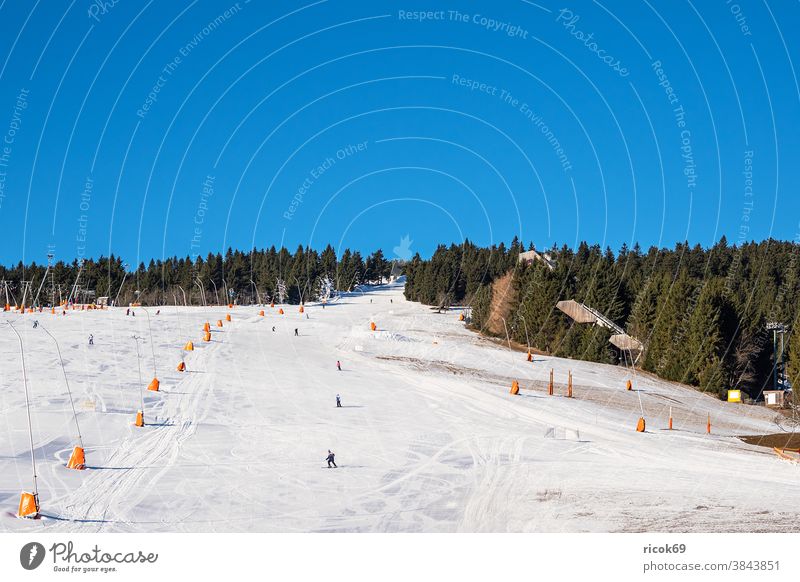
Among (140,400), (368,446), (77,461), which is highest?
(140,400)

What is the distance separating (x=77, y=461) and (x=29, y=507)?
7.71m

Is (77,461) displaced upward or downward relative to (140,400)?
downward

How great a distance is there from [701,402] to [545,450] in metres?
28.5

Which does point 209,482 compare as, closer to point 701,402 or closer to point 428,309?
point 701,402

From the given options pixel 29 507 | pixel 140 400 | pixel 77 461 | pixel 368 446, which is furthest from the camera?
pixel 140 400

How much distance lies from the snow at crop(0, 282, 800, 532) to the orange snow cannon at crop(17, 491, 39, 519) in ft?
1.22

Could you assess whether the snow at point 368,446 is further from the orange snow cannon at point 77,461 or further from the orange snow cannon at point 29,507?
the orange snow cannon at point 77,461

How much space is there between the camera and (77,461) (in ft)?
105

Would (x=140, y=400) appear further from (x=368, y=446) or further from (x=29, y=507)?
(x=29, y=507)

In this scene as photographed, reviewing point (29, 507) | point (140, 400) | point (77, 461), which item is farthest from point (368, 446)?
point (29, 507)

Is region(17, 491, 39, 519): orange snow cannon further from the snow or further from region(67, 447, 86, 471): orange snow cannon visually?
region(67, 447, 86, 471): orange snow cannon

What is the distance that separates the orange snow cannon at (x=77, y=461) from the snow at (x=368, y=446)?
53 centimetres

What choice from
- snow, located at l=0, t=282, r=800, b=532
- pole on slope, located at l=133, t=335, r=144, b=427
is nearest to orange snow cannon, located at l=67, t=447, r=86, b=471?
snow, located at l=0, t=282, r=800, b=532

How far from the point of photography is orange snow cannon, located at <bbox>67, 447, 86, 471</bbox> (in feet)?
105
